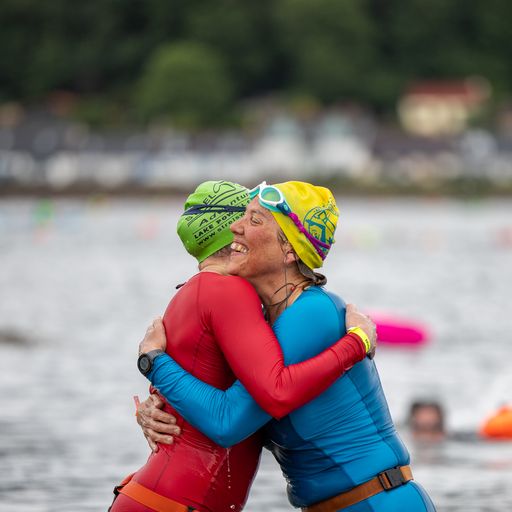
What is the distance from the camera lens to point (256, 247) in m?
5.46

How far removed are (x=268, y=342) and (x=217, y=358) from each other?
0.26m

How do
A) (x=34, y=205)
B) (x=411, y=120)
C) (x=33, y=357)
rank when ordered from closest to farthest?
(x=33, y=357), (x=34, y=205), (x=411, y=120)

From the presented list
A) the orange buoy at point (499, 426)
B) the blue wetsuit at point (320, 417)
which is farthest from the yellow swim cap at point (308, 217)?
the orange buoy at point (499, 426)

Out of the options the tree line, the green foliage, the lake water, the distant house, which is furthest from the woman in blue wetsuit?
the distant house

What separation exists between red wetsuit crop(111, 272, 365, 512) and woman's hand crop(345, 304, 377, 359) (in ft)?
0.34

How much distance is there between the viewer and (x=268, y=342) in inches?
207

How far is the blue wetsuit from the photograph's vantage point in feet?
17.5

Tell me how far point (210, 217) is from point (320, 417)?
34.7 inches

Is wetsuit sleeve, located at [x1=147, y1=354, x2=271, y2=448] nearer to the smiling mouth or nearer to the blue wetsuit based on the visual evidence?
the blue wetsuit

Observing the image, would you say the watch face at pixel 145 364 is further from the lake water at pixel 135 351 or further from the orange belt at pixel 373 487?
the lake water at pixel 135 351

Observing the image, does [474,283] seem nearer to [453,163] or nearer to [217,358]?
[217,358]

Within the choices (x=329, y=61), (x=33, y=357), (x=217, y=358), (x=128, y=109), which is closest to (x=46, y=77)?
(x=128, y=109)

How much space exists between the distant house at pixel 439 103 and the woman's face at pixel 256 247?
178303mm

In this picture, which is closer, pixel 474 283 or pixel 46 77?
pixel 474 283
